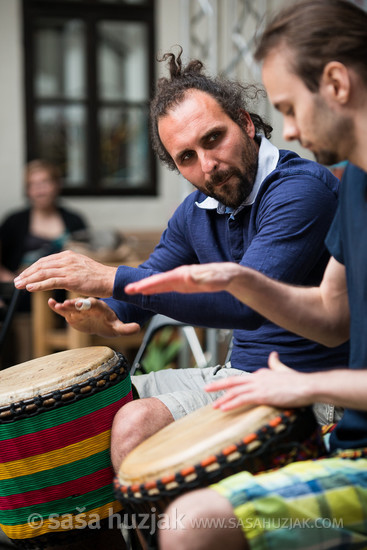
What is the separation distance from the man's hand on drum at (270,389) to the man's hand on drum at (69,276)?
2.06 feet

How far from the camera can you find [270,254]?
5.62 ft

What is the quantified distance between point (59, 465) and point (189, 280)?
72 centimetres

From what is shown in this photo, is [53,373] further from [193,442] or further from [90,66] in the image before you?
[90,66]

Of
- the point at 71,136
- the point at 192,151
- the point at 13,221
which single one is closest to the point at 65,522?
the point at 192,151

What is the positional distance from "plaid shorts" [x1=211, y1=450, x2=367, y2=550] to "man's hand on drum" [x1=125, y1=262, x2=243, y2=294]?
1.11 ft

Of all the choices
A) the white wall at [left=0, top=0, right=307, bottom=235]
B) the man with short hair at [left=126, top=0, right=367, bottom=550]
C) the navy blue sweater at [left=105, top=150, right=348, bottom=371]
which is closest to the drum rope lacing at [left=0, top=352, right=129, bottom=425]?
the navy blue sweater at [left=105, top=150, right=348, bottom=371]

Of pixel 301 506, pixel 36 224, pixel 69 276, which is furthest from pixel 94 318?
pixel 36 224

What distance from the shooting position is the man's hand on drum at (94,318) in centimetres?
202

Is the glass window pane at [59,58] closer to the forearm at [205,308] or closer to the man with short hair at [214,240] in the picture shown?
the man with short hair at [214,240]

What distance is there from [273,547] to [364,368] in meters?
0.36

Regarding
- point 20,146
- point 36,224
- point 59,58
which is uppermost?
point 59,58

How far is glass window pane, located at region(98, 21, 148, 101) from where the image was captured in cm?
616

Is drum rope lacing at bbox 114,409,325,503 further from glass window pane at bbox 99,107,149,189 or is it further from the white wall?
glass window pane at bbox 99,107,149,189

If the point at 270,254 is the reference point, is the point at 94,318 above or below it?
below
